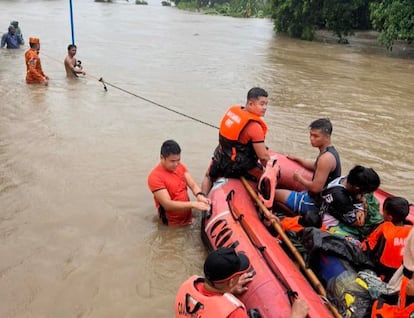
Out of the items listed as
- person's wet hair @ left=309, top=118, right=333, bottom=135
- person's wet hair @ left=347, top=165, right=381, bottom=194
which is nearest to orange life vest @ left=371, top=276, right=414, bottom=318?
person's wet hair @ left=347, top=165, right=381, bottom=194

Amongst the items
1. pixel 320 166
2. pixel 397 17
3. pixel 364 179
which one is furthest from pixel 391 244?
pixel 397 17

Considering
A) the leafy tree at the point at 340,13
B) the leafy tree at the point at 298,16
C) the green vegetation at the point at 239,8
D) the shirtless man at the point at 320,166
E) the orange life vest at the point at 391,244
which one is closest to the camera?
the orange life vest at the point at 391,244

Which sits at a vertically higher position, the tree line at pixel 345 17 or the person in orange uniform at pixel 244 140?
the tree line at pixel 345 17

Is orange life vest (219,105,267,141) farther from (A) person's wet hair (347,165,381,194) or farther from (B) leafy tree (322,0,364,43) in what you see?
(B) leafy tree (322,0,364,43)

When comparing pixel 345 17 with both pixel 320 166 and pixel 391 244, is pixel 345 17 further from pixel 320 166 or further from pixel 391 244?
pixel 391 244

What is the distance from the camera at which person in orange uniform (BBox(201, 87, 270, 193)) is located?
439cm

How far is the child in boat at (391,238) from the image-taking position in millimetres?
3195

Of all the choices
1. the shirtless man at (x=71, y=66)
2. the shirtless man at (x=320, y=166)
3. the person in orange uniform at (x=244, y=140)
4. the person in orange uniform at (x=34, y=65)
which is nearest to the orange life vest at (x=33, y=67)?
the person in orange uniform at (x=34, y=65)

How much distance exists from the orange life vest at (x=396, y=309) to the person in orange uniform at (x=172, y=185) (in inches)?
73.4

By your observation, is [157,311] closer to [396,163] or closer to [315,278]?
[315,278]

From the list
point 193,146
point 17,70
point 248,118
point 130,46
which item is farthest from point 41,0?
point 248,118

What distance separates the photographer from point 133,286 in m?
3.80

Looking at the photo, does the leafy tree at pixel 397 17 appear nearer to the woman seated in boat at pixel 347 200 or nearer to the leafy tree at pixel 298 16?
the leafy tree at pixel 298 16

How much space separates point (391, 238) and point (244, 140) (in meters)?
1.75
